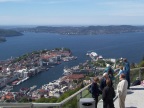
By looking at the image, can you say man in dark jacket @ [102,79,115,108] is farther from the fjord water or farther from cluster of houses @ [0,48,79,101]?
cluster of houses @ [0,48,79,101]

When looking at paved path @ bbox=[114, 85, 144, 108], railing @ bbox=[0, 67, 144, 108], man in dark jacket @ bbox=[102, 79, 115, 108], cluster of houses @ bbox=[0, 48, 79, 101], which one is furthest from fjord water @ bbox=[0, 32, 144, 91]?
man in dark jacket @ bbox=[102, 79, 115, 108]

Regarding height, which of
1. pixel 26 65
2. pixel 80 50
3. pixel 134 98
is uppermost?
pixel 134 98

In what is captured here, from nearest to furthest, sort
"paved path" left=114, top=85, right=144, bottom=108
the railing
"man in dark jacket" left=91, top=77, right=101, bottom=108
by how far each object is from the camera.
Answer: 1. the railing
2. "man in dark jacket" left=91, top=77, right=101, bottom=108
3. "paved path" left=114, top=85, right=144, bottom=108

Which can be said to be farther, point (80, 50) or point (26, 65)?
point (80, 50)

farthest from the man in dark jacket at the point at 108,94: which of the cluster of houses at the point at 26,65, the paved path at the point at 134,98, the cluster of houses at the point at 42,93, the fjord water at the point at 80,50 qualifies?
the cluster of houses at the point at 26,65

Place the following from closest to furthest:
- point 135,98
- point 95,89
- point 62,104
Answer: point 62,104, point 95,89, point 135,98

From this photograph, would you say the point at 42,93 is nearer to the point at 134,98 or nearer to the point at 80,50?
the point at 134,98

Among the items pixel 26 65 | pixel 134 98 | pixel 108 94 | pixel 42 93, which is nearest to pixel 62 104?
pixel 108 94

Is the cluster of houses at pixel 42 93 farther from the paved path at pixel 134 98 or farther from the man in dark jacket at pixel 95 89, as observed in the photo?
the man in dark jacket at pixel 95 89
